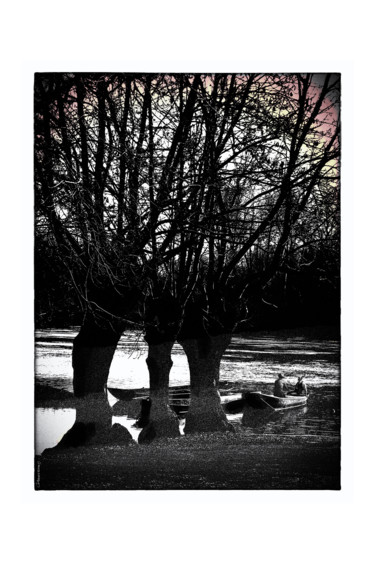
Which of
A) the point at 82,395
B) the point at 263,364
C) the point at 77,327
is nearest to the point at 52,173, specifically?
the point at 77,327

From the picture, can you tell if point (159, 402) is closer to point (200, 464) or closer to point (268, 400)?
point (200, 464)

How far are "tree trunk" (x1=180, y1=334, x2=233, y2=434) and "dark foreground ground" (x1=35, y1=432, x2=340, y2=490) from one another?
7 cm

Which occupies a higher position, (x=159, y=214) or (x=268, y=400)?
(x=159, y=214)

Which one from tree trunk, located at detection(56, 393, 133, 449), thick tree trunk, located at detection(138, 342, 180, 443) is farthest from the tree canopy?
tree trunk, located at detection(56, 393, 133, 449)

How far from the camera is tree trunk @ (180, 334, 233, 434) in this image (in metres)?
5.79

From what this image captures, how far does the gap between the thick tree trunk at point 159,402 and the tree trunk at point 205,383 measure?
110 millimetres

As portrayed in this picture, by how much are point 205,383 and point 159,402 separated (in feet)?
0.99

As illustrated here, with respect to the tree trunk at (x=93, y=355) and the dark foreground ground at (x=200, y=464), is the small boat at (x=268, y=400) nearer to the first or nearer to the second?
the dark foreground ground at (x=200, y=464)

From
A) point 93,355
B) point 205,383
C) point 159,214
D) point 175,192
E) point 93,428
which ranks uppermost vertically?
point 175,192

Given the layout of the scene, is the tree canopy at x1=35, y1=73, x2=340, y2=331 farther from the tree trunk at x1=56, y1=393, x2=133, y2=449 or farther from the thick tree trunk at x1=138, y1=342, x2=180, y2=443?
the tree trunk at x1=56, y1=393, x2=133, y2=449

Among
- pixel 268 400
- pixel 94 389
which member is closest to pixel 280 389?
pixel 268 400

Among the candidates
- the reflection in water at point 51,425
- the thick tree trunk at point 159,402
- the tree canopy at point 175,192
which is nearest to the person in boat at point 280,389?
the tree canopy at point 175,192

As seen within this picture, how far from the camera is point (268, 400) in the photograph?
5785 millimetres

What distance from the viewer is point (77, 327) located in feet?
19.0
